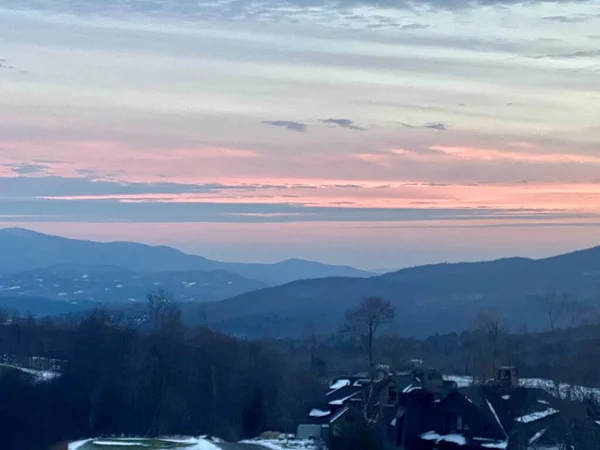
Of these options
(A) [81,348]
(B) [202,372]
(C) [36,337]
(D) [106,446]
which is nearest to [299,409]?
(B) [202,372]

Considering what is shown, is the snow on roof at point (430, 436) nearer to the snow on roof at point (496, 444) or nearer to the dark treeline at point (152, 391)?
the snow on roof at point (496, 444)

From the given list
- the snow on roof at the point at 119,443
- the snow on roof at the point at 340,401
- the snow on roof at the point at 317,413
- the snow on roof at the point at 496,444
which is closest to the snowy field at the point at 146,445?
the snow on roof at the point at 119,443

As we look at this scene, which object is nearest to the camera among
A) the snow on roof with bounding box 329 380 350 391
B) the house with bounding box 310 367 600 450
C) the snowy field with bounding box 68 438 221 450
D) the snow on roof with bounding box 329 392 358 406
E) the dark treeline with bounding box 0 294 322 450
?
the snowy field with bounding box 68 438 221 450

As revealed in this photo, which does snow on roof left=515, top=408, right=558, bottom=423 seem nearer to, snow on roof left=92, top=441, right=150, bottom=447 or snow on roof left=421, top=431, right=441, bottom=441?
snow on roof left=421, top=431, right=441, bottom=441

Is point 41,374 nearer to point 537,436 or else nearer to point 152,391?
point 152,391

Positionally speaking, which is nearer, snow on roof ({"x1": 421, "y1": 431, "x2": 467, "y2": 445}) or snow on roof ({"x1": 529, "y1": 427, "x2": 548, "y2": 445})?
A: snow on roof ({"x1": 529, "y1": 427, "x2": 548, "y2": 445})

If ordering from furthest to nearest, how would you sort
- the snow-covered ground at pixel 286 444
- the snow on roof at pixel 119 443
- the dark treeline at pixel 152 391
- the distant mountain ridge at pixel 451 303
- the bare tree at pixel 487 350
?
the distant mountain ridge at pixel 451 303 → the bare tree at pixel 487 350 → the dark treeline at pixel 152 391 → the snow-covered ground at pixel 286 444 → the snow on roof at pixel 119 443

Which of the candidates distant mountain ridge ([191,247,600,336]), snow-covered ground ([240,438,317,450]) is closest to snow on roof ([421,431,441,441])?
snow-covered ground ([240,438,317,450])

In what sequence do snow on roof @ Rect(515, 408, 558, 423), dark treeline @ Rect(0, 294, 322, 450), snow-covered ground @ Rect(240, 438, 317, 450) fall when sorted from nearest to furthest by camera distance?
snow-covered ground @ Rect(240, 438, 317, 450) → snow on roof @ Rect(515, 408, 558, 423) → dark treeline @ Rect(0, 294, 322, 450)
